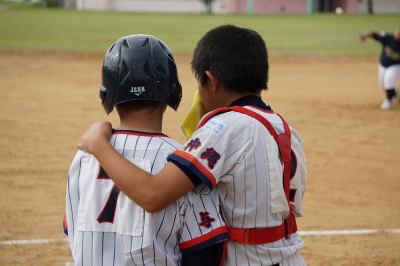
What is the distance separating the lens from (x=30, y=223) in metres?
4.50

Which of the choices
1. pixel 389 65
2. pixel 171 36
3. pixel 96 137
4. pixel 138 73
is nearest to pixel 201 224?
pixel 96 137

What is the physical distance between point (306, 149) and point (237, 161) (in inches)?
228

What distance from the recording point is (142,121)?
189cm

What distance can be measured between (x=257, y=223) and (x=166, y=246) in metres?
0.37

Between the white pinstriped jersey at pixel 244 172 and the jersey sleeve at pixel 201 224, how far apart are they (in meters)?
0.07

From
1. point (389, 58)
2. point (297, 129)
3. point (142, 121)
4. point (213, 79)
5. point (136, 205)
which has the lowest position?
point (297, 129)

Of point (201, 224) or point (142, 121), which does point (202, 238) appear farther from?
point (142, 121)

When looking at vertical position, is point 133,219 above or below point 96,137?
below

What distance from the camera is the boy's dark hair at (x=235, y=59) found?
6.38 ft

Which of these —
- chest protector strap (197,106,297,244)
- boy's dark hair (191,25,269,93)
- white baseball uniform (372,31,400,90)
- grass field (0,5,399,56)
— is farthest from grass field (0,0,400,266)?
boy's dark hair (191,25,269,93)

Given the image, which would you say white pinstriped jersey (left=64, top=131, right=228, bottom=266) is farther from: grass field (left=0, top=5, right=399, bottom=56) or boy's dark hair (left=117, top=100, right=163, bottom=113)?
grass field (left=0, top=5, right=399, bottom=56)

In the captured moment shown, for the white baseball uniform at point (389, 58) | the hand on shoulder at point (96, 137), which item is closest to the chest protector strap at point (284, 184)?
the hand on shoulder at point (96, 137)

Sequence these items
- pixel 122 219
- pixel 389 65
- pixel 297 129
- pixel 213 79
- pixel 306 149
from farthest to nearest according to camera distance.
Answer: pixel 389 65, pixel 297 129, pixel 306 149, pixel 213 79, pixel 122 219

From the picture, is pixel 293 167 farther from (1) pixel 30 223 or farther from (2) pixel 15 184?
(2) pixel 15 184
